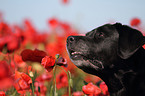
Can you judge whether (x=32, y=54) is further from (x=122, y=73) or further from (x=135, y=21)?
(x=135, y=21)

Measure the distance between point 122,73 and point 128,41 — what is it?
33 centimetres

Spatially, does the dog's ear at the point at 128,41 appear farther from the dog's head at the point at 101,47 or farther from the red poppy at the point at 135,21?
the red poppy at the point at 135,21

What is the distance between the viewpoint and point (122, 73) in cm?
207

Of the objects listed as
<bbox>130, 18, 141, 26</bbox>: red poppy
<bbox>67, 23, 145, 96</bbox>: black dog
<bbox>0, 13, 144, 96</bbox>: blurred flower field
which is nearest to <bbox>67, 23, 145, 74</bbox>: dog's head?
<bbox>67, 23, 145, 96</bbox>: black dog

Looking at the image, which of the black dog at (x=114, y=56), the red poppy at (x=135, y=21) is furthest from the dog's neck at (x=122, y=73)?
the red poppy at (x=135, y=21)

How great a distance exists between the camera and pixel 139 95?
6.68 ft

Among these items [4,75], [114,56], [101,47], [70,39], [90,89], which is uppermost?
[70,39]

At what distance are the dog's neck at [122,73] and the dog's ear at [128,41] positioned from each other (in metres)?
0.11

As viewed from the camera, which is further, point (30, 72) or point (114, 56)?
point (114, 56)

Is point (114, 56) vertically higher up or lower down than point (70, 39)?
lower down

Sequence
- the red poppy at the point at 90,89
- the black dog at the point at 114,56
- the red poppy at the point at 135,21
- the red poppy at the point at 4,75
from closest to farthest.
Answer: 1. the red poppy at the point at 4,75
2. the red poppy at the point at 90,89
3. the black dog at the point at 114,56
4. the red poppy at the point at 135,21

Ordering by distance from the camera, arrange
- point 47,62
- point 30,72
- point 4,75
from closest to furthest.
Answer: point 4,75
point 47,62
point 30,72

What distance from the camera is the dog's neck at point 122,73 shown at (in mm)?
2002

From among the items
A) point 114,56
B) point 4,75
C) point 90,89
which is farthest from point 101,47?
point 4,75
